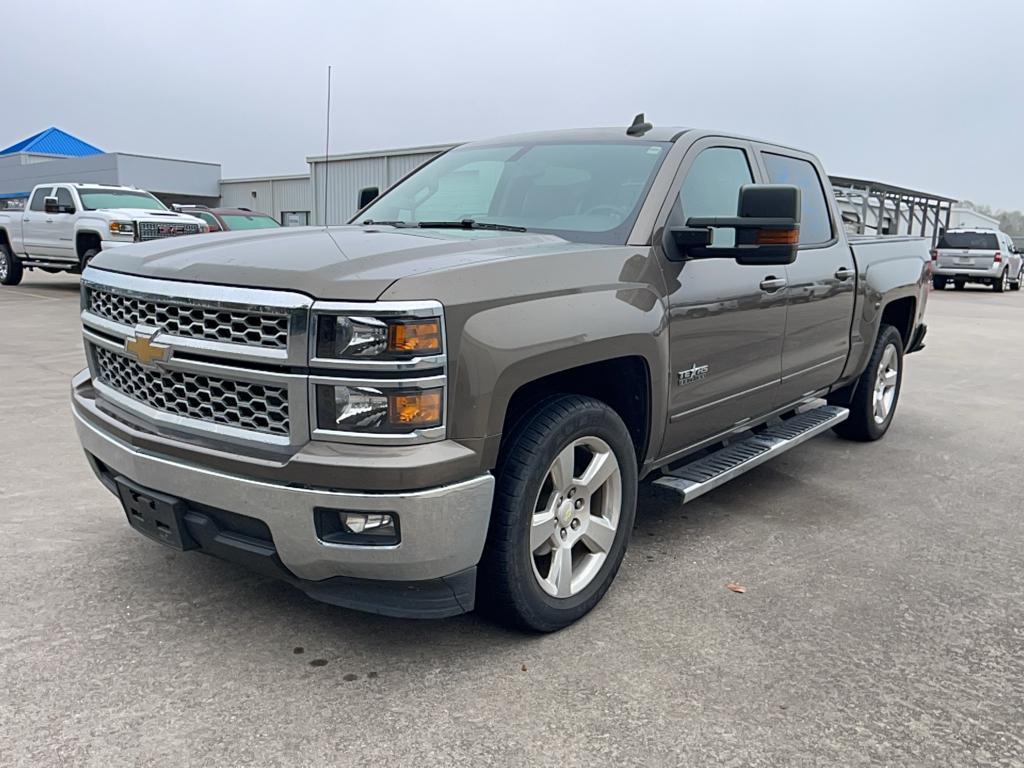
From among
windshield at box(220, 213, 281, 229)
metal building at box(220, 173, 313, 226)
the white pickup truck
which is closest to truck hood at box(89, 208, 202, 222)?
the white pickup truck

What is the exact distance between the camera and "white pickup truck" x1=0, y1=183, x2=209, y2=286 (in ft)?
46.2

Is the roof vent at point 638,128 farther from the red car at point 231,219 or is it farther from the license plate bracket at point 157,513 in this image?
the red car at point 231,219

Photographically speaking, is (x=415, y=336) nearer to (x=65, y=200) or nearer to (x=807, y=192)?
(x=807, y=192)

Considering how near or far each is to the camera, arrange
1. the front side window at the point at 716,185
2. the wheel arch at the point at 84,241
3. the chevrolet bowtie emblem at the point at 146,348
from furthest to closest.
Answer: the wheel arch at the point at 84,241
the front side window at the point at 716,185
the chevrolet bowtie emblem at the point at 146,348

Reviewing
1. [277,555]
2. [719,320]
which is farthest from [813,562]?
[277,555]

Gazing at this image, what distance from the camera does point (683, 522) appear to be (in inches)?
168

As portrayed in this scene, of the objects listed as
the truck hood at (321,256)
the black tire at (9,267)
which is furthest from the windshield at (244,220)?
the truck hood at (321,256)

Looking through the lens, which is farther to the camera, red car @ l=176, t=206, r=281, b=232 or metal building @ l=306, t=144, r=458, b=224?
metal building @ l=306, t=144, r=458, b=224

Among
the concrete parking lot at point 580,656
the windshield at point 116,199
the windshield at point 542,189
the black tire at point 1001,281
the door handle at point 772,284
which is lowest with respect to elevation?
the black tire at point 1001,281

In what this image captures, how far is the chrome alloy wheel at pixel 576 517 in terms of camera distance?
297 centimetres

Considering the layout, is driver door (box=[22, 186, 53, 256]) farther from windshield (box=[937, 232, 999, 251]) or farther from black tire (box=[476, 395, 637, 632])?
windshield (box=[937, 232, 999, 251])

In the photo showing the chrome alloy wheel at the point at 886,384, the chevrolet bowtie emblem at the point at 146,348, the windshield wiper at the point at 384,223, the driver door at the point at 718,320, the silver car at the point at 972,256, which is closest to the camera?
the chevrolet bowtie emblem at the point at 146,348

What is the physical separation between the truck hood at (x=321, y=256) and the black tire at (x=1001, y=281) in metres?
25.1

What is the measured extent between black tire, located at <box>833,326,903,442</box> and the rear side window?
3.61ft
